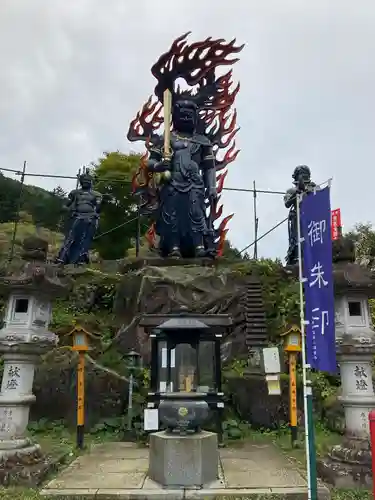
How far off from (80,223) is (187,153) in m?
3.70

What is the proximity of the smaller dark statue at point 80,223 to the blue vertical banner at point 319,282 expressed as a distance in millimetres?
9873

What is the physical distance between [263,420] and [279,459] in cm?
173

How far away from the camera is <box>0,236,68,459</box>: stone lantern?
218 inches

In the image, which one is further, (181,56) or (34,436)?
(181,56)

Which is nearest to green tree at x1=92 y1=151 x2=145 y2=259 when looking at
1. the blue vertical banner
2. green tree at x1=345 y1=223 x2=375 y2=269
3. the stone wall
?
green tree at x1=345 y1=223 x2=375 y2=269

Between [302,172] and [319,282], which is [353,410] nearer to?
[319,282]

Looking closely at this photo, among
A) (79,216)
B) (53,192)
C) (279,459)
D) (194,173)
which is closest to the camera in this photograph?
(279,459)

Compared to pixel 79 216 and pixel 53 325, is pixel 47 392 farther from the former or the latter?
pixel 79 216

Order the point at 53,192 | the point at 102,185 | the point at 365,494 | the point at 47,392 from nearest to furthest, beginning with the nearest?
the point at 365,494
the point at 47,392
the point at 102,185
the point at 53,192

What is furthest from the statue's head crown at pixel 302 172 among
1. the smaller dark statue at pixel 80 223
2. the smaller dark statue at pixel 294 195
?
the smaller dark statue at pixel 80 223

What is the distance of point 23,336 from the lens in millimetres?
5738

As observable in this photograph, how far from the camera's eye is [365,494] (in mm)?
4793

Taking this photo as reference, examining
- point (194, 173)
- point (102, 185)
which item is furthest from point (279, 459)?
point (102, 185)

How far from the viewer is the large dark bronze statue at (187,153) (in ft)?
39.0
